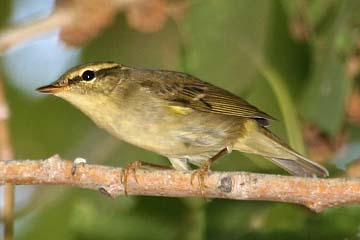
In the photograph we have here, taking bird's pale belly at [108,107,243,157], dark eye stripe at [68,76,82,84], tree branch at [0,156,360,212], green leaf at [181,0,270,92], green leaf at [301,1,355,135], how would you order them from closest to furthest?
tree branch at [0,156,360,212], bird's pale belly at [108,107,243,157], dark eye stripe at [68,76,82,84], green leaf at [301,1,355,135], green leaf at [181,0,270,92]

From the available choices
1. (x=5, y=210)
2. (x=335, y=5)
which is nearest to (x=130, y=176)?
(x=5, y=210)

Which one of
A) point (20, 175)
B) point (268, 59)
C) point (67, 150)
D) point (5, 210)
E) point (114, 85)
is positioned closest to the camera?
point (20, 175)

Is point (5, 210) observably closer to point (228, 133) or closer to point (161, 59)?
point (228, 133)

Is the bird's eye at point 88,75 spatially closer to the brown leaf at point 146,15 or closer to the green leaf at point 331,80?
the brown leaf at point 146,15

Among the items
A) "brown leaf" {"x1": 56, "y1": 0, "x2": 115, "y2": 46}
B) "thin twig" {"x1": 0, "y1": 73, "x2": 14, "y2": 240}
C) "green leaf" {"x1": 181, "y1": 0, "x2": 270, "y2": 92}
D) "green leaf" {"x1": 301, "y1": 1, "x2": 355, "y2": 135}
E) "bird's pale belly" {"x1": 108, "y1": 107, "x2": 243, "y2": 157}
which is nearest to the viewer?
"thin twig" {"x1": 0, "y1": 73, "x2": 14, "y2": 240}

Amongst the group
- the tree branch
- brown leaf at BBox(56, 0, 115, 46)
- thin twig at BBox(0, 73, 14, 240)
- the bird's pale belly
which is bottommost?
the tree branch

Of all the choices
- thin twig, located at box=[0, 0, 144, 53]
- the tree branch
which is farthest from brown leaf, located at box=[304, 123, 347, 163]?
the tree branch

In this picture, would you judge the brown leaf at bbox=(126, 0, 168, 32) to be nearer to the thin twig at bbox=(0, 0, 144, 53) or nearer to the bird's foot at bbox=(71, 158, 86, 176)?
the thin twig at bbox=(0, 0, 144, 53)

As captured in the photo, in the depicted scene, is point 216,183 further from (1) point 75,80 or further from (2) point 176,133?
(1) point 75,80
